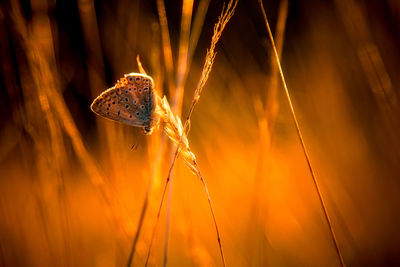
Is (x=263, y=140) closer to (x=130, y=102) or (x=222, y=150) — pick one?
(x=130, y=102)

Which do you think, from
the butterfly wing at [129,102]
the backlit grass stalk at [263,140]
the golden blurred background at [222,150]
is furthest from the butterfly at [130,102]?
the backlit grass stalk at [263,140]

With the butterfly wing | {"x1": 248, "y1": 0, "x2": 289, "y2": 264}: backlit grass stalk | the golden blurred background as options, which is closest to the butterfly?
the butterfly wing

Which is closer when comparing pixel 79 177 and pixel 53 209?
pixel 53 209

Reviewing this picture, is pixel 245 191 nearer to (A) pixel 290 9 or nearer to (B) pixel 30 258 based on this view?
(B) pixel 30 258

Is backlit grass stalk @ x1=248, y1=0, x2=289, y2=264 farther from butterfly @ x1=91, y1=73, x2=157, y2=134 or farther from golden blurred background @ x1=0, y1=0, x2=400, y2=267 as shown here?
butterfly @ x1=91, y1=73, x2=157, y2=134

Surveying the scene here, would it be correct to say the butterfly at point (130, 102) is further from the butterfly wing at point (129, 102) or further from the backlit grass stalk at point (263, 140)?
the backlit grass stalk at point (263, 140)

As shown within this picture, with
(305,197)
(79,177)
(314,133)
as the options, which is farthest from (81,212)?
(314,133)
